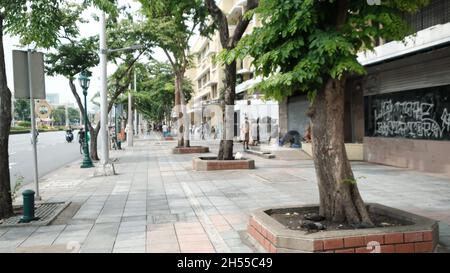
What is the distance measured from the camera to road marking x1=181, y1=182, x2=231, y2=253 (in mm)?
5715

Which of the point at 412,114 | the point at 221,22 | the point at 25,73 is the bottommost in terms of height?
the point at 412,114

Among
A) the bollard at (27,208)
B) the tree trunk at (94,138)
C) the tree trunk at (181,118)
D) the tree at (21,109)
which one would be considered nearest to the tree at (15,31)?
the bollard at (27,208)

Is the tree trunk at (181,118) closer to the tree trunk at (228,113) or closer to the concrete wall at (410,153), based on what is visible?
the tree trunk at (228,113)

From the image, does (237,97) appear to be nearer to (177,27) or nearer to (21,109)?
(177,27)

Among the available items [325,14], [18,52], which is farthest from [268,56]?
[18,52]

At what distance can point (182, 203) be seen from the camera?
354 inches

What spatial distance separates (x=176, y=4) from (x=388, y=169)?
883 cm

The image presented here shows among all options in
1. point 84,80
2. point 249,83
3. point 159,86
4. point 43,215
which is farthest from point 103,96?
point 159,86

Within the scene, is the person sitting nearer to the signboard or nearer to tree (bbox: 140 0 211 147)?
tree (bbox: 140 0 211 147)

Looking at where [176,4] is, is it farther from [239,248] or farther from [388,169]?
[239,248]

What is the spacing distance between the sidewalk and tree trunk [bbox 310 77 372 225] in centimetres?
121

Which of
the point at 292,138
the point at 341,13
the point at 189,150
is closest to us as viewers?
the point at 341,13

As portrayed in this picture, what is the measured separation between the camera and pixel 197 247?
5.73m

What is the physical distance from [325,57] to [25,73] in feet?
20.4
